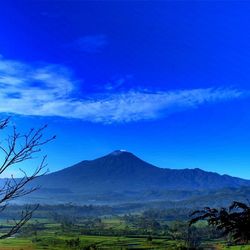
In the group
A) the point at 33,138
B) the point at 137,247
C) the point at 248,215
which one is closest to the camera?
the point at 33,138

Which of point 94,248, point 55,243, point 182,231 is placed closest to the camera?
point 94,248

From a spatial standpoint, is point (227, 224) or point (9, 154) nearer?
point (9, 154)

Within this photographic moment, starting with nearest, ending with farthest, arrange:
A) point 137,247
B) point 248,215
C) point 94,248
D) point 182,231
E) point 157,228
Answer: point 248,215
point 94,248
point 137,247
point 182,231
point 157,228

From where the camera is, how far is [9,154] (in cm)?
525

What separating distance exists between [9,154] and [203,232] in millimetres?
167590

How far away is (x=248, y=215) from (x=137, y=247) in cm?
10557

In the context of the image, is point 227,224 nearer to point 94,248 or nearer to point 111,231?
point 94,248

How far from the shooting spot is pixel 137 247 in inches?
4240

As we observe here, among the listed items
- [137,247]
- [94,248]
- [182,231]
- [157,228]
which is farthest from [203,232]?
[94,248]

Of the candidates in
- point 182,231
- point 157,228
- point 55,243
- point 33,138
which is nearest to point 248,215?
point 33,138

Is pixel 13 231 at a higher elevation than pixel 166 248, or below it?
higher

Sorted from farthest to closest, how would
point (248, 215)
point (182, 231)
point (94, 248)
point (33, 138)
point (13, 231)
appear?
point (182, 231) → point (94, 248) → point (248, 215) → point (33, 138) → point (13, 231)

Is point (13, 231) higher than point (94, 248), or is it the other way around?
point (13, 231)

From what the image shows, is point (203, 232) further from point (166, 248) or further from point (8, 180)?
point (8, 180)
